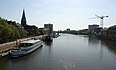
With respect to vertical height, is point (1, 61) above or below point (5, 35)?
below

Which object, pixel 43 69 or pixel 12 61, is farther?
pixel 12 61

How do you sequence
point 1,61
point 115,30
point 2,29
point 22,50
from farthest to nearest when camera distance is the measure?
point 115,30
point 2,29
point 22,50
point 1,61

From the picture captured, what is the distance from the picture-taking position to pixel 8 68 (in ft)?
81.4

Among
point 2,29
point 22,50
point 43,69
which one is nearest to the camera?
point 43,69

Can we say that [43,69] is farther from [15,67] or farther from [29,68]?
[15,67]

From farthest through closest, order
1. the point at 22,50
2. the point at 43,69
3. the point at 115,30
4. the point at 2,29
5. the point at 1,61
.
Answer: the point at 115,30 → the point at 2,29 → the point at 22,50 → the point at 1,61 → the point at 43,69

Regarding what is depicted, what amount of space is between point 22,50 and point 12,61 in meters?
4.52

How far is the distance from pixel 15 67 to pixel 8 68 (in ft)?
3.07

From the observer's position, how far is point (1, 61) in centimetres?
2781

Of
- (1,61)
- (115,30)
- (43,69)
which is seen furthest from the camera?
(115,30)

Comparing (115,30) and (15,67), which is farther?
(115,30)

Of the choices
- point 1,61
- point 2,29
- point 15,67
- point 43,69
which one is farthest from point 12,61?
point 2,29

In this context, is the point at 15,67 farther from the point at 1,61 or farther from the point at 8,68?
the point at 1,61

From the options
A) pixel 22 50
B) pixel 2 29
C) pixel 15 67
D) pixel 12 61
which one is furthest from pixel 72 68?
pixel 2 29
